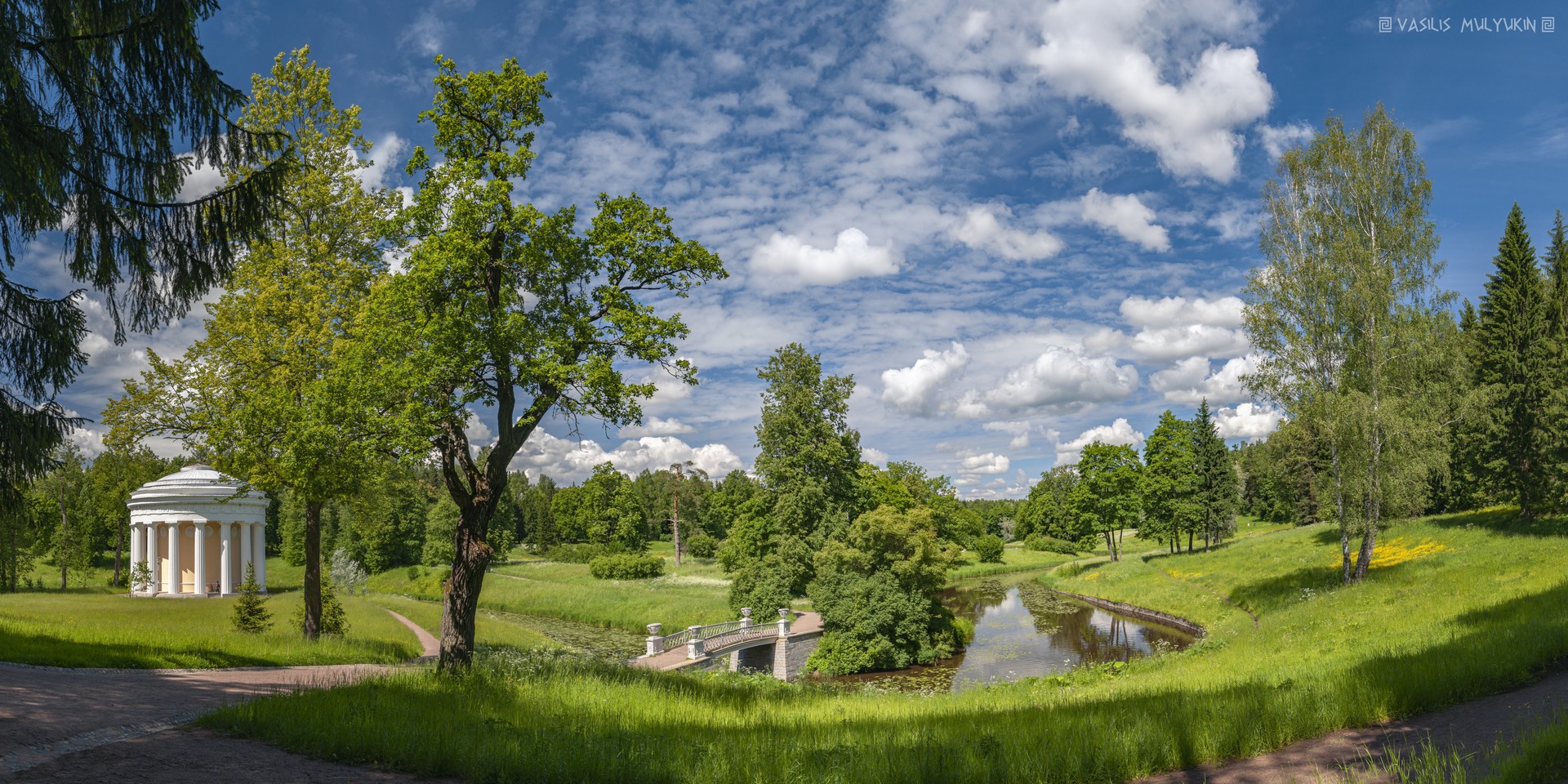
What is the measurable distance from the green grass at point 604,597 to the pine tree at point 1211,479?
123 ft

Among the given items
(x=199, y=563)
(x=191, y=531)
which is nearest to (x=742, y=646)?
(x=199, y=563)

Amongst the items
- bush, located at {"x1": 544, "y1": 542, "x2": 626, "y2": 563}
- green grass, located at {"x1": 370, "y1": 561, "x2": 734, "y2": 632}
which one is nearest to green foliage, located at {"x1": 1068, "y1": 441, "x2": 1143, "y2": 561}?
green grass, located at {"x1": 370, "y1": 561, "x2": 734, "y2": 632}

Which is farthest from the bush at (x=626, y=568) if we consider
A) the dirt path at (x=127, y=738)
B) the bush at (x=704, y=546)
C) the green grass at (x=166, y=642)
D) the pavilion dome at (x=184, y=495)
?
the dirt path at (x=127, y=738)

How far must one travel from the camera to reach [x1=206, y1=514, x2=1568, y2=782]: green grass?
7.51 m

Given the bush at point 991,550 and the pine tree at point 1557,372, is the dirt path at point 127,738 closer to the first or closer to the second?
the pine tree at point 1557,372

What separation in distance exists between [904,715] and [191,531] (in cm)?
4282

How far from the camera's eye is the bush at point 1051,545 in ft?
278

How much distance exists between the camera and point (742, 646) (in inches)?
1299

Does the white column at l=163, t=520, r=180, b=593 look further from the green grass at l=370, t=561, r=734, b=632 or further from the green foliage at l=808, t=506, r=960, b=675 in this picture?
the green foliage at l=808, t=506, r=960, b=675

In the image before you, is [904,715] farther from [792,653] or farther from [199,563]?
[199,563]

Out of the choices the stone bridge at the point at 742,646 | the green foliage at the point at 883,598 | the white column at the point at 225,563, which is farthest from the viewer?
the white column at the point at 225,563

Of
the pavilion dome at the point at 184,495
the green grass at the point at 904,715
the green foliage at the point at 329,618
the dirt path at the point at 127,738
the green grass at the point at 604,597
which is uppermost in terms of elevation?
the pavilion dome at the point at 184,495

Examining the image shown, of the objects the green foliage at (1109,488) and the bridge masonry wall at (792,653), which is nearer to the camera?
the bridge masonry wall at (792,653)

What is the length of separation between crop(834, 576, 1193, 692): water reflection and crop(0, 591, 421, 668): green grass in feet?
58.4
